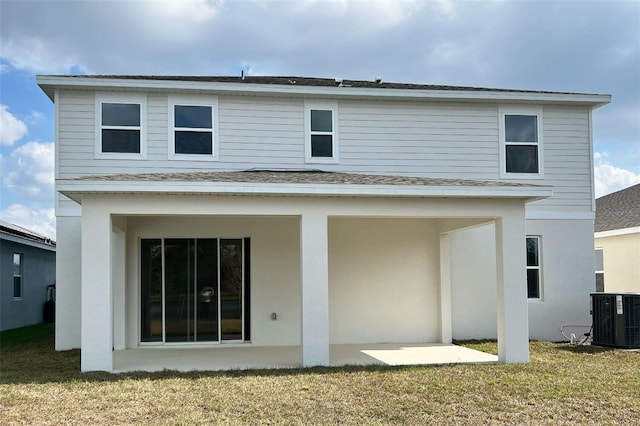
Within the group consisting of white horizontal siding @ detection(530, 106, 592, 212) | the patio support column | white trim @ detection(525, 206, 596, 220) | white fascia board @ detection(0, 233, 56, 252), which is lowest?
the patio support column

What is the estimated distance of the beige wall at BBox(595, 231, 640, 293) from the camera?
1719cm

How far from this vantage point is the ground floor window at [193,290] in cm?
1283

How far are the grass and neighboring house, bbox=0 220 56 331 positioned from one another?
8508 millimetres

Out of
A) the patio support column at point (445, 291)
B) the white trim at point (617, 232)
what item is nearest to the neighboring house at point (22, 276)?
the patio support column at point (445, 291)

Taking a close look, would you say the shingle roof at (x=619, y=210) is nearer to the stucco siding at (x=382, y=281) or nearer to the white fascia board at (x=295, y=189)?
the stucco siding at (x=382, y=281)

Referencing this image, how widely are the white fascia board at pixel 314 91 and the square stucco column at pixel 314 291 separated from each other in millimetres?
4341

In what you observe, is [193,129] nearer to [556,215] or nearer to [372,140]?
[372,140]

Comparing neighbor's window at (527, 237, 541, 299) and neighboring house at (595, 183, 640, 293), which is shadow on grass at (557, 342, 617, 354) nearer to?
neighbor's window at (527, 237, 541, 299)

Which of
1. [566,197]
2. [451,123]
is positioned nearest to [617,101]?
[566,197]

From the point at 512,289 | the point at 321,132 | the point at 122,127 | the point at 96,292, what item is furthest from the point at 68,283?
the point at 512,289

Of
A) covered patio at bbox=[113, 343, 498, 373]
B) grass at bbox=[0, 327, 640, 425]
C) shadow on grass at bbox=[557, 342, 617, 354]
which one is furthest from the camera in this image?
shadow on grass at bbox=[557, 342, 617, 354]

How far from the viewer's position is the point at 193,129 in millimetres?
13211

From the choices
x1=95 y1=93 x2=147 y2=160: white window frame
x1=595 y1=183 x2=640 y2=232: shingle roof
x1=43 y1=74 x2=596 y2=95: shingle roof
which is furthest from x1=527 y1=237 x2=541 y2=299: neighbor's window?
x1=95 y1=93 x2=147 y2=160: white window frame

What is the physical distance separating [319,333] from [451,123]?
22.2 ft
